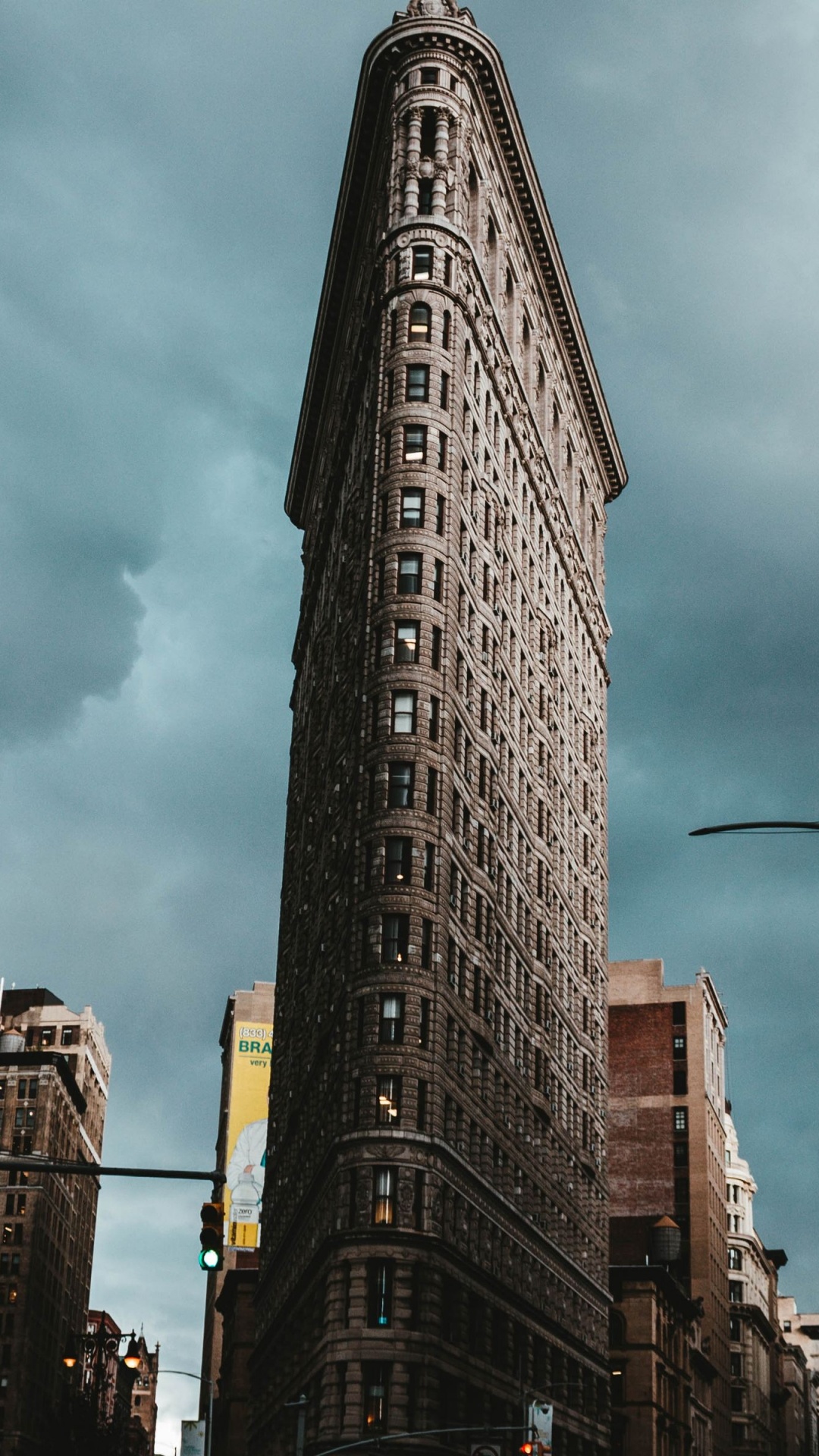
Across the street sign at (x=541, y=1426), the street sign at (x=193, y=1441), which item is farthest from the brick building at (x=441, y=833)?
the street sign at (x=541, y=1426)

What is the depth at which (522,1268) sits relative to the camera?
87.1 m

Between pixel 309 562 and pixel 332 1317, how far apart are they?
72.0 metres

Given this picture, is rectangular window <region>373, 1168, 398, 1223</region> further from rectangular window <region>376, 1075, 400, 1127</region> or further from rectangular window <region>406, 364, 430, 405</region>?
rectangular window <region>406, 364, 430, 405</region>

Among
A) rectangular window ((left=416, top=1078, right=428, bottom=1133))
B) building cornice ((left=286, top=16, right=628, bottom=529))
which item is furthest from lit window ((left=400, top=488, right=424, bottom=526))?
Answer: building cornice ((left=286, top=16, right=628, bottom=529))

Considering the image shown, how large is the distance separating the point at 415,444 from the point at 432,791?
19119 mm

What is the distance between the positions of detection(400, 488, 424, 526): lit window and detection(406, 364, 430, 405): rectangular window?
18.5 ft

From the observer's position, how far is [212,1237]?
26.5 m

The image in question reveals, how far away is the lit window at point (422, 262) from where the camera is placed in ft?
302

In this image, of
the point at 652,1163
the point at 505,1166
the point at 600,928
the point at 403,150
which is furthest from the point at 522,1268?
the point at 652,1163

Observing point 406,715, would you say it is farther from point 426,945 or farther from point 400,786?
point 426,945

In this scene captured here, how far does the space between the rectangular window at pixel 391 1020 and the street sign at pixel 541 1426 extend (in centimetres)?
1614

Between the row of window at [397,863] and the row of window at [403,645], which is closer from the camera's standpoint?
the row of window at [397,863]

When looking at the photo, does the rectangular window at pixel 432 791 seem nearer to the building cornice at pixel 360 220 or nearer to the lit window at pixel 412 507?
the lit window at pixel 412 507

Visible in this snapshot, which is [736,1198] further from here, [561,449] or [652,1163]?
[561,449]
